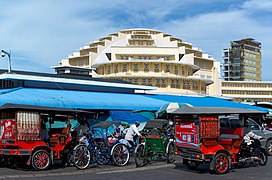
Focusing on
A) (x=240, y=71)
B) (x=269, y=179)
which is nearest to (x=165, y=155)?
(x=269, y=179)

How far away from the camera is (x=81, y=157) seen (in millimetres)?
13273

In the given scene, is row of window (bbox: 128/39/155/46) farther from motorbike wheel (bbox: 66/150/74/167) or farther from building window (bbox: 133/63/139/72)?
motorbike wheel (bbox: 66/150/74/167)

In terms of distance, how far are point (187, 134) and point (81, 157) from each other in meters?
Result: 3.75

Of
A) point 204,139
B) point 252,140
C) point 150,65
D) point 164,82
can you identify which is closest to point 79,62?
point 150,65

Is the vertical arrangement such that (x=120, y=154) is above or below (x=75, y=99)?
below

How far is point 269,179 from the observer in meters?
11.0

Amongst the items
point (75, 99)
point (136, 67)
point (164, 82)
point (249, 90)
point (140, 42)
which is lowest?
point (75, 99)

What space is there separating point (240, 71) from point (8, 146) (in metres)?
127

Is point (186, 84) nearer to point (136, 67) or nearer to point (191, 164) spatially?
point (136, 67)

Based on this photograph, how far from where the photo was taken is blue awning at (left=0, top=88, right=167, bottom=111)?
19.3 metres

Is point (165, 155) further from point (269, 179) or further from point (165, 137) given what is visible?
point (269, 179)

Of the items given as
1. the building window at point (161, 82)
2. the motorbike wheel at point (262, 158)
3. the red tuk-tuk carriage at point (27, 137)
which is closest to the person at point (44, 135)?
the red tuk-tuk carriage at point (27, 137)

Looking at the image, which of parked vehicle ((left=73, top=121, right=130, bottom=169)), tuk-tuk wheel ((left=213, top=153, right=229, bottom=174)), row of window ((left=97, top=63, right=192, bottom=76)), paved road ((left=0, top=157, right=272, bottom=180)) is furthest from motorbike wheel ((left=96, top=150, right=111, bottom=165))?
row of window ((left=97, top=63, right=192, bottom=76))

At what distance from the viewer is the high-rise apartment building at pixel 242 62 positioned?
A: 132750mm
